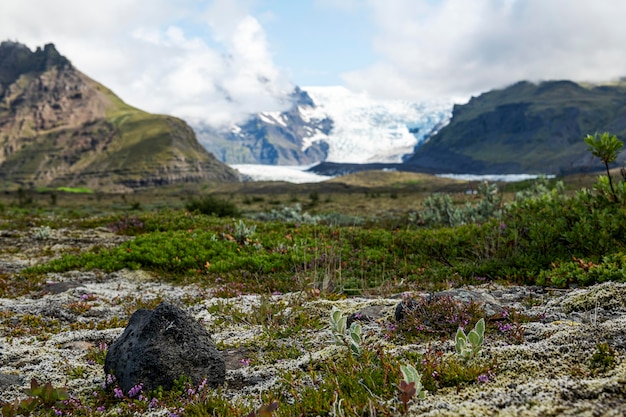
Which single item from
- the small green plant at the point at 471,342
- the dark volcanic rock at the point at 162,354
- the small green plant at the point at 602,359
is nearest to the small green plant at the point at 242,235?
the dark volcanic rock at the point at 162,354

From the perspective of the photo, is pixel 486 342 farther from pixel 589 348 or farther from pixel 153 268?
pixel 153 268

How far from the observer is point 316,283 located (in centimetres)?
941

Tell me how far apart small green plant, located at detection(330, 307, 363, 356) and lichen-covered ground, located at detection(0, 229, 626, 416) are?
0.91 ft

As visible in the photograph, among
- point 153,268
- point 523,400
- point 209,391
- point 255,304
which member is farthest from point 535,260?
point 153,268

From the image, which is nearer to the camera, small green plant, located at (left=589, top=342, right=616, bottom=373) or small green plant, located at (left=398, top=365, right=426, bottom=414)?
small green plant, located at (left=398, top=365, right=426, bottom=414)

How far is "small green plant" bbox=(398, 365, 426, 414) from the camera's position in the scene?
12.0 ft

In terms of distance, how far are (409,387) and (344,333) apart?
5.60 feet

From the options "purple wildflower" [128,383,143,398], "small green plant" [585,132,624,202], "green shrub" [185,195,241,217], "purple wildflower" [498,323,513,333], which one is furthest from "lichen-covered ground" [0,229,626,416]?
"green shrub" [185,195,241,217]

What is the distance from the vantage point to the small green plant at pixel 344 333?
5.03 metres

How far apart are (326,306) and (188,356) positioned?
2963 mm

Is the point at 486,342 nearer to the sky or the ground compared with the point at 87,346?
nearer to the sky

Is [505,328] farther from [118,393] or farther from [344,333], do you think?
[118,393]

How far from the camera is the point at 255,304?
8406 mm

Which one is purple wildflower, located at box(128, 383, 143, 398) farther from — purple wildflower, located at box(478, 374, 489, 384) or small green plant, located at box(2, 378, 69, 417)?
purple wildflower, located at box(478, 374, 489, 384)
